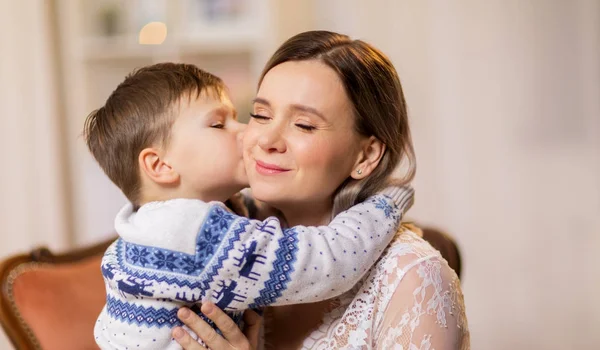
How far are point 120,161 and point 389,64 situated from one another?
67 centimetres

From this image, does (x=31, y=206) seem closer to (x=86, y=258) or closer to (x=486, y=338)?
(x=86, y=258)

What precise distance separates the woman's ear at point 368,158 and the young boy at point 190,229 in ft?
0.29

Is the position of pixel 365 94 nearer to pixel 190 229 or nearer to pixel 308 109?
pixel 308 109

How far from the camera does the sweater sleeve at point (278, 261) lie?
4.59 feet

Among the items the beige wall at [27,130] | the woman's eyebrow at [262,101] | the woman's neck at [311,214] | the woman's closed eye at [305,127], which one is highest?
the woman's eyebrow at [262,101]

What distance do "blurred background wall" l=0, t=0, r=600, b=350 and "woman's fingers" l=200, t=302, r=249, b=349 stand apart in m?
2.40

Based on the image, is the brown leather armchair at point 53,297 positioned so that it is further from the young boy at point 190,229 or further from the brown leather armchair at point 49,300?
the young boy at point 190,229

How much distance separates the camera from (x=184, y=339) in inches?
58.9

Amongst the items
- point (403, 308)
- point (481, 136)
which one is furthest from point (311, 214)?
point (481, 136)

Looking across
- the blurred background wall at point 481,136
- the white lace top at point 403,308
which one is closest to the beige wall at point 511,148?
the blurred background wall at point 481,136

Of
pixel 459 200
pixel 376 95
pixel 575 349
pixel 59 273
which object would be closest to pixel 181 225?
pixel 376 95

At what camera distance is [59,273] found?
2.17 m

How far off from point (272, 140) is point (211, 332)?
0.43 meters

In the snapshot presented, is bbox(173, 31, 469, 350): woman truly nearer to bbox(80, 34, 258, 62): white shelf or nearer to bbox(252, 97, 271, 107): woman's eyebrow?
bbox(252, 97, 271, 107): woman's eyebrow
